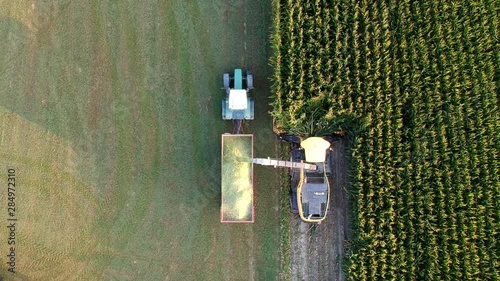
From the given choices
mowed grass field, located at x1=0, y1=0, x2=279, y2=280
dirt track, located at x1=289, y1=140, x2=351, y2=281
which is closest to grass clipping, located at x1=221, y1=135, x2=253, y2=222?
mowed grass field, located at x1=0, y1=0, x2=279, y2=280

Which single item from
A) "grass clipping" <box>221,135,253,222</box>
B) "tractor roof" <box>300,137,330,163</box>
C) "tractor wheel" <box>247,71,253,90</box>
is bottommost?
"grass clipping" <box>221,135,253,222</box>

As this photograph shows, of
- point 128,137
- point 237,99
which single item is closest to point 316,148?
point 237,99

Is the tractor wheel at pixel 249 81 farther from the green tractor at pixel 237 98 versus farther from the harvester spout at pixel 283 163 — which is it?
the harvester spout at pixel 283 163

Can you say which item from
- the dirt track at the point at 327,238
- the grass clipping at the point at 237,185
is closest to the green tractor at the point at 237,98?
the grass clipping at the point at 237,185

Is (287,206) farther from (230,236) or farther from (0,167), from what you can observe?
(0,167)

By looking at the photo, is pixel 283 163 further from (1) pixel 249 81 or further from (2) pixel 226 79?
(2) pixel 226 79

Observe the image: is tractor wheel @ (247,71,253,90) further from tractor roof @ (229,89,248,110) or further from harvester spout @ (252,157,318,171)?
harvester spout @ (252,157,318,171)
